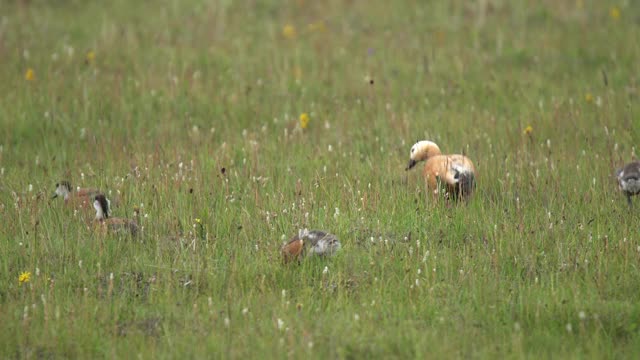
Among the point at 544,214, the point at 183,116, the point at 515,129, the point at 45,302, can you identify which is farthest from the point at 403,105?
the point at 45,302

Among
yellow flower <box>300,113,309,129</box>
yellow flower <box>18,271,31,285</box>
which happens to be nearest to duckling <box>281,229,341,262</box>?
yellow flower <box>18,271,31,285</box>

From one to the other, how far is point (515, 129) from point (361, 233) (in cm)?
389

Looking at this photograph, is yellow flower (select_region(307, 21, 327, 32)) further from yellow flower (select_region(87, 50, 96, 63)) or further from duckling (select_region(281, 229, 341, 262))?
duckling (select_region(281, 229, 341, 262))

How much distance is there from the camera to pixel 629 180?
28.0 ft

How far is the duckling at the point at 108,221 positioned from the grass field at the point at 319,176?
186mm

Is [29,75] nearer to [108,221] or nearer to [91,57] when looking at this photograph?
[91,57]

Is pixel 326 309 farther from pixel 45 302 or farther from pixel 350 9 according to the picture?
pixel 350 9

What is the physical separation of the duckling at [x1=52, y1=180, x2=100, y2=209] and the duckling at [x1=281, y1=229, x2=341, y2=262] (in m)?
2.29

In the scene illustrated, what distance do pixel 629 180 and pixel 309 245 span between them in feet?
10.6

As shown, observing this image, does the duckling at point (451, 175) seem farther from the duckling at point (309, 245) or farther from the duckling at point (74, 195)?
the duckling at point (74, 195)

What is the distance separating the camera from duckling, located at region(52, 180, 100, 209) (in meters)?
8.80

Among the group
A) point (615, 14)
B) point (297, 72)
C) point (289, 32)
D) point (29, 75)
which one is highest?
point (615, 14)

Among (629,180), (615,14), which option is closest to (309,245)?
(629,180)

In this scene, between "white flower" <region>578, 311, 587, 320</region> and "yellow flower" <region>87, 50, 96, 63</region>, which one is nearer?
"white flower" <region>578, 311, 587, 320</region>
